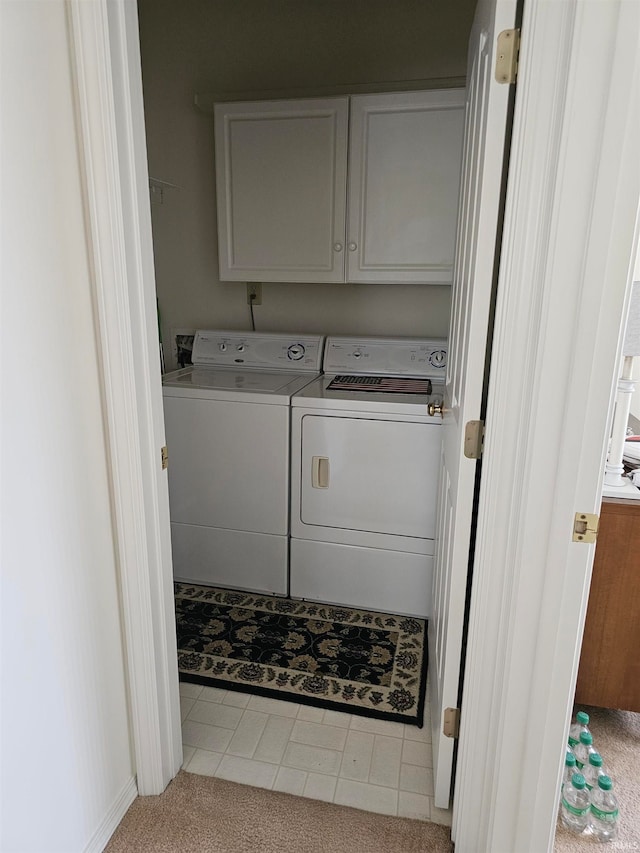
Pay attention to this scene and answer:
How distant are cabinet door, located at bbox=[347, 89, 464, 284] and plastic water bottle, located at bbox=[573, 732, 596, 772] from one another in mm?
1690

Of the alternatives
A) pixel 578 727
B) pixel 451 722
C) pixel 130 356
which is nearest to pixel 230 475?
pixel 130 356

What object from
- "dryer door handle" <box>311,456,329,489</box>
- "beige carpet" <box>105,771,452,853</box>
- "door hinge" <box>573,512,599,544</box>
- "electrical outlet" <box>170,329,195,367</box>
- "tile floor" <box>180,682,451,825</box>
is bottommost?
A: "tile floor" <box>180,682,451,825</box>

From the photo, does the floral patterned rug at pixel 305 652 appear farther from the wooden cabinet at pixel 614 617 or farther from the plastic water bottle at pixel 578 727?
the wooden cabinet at pixel 614 617

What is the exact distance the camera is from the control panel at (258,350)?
2.66m

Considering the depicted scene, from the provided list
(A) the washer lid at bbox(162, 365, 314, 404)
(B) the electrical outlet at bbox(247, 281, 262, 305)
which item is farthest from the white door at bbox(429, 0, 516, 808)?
(B) the electrical outlet at bbox(247, 281, 262, 305)

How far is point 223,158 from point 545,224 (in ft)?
6.07

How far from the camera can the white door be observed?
3.53 ft

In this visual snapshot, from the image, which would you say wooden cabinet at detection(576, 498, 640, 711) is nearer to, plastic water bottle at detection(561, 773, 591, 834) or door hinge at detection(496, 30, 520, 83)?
plastic water bottle at detection(561, 773, 591, 834)

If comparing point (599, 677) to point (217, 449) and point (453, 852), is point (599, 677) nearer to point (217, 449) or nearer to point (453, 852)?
point (453, 852)

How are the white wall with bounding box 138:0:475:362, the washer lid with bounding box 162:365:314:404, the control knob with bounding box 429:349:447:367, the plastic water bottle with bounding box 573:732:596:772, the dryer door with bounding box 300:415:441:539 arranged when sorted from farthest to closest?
1. the control knob with bounding box 429:349:447:367
2. the white wall with bounding box 138:0:475:362
3. the washer lid with bounding box 162:365:314:404
4. the dryer door with bounding box 300:415:441:539
5. the plastic water bottle with bounding box 573:732:596:772

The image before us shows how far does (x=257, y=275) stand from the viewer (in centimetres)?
257

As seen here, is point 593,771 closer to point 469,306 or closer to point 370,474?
point 370,474

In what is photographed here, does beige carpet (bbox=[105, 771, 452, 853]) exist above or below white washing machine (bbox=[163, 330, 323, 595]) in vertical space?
below

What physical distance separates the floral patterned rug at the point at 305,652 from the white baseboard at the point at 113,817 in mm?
482
